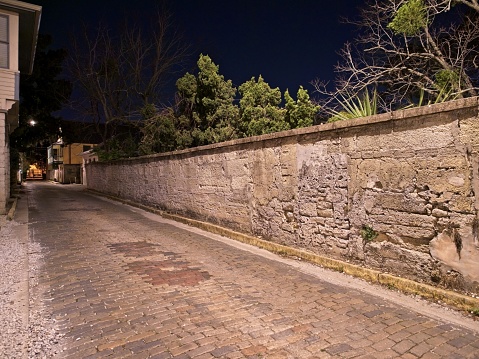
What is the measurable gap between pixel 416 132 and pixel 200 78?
1260 centimetres

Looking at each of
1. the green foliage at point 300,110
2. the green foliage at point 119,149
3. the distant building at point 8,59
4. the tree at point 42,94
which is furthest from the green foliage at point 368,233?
the tree at point 42,94

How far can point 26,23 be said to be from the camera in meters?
12.9

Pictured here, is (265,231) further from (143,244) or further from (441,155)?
(441,155)

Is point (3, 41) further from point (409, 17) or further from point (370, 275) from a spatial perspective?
point (370, 275)

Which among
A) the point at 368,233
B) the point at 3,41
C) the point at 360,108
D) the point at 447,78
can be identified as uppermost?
the point at 3,41

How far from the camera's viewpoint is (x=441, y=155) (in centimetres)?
401

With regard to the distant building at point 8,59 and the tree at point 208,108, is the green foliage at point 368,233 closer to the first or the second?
the tree at point 208,108

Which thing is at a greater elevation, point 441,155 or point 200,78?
point 200,78

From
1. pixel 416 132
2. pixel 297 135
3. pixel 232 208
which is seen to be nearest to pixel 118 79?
pixel 232 208

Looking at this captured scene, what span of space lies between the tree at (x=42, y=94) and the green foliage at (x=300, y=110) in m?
18.1

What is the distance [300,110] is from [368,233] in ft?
32.7

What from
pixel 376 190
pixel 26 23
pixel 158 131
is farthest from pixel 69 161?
pixel 376 190

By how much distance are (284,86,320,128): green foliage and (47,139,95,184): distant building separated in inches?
1387

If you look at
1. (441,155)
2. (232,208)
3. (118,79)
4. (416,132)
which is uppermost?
(118,79)
